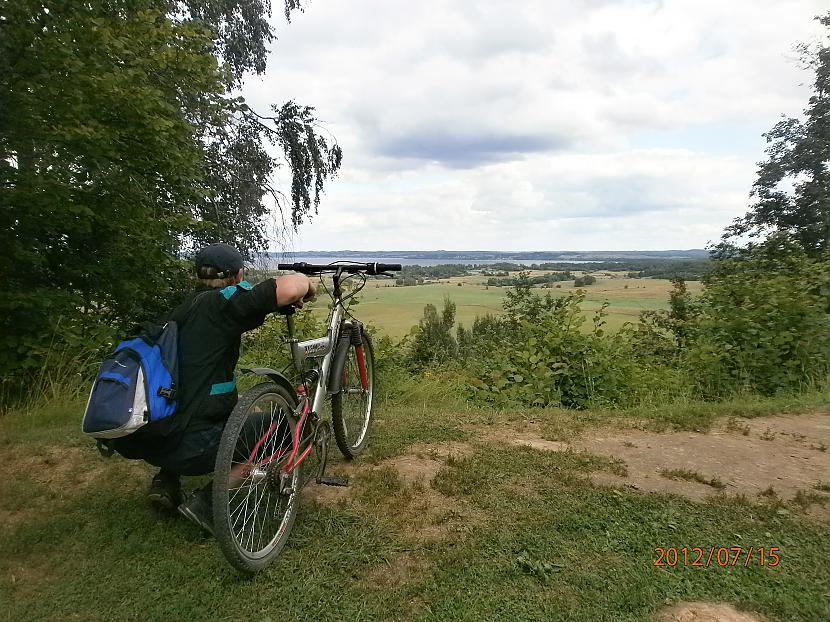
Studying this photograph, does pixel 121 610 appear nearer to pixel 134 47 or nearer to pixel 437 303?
pixel 134 47

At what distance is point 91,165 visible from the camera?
5.38 m

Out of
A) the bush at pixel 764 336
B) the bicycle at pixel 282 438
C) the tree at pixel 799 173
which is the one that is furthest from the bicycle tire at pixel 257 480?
the tree at pixel 799 173

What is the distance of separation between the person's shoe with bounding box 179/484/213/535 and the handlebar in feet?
4.78

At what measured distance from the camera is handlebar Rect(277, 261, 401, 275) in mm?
3369

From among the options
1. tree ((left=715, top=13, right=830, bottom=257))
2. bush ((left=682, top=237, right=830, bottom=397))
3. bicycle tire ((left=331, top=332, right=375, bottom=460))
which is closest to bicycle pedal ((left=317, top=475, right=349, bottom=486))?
bicycle tire ((left=331, top=332, right=375, bottom=460))

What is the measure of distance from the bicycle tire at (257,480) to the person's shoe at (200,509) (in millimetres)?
116

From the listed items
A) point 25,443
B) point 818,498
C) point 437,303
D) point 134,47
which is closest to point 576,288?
point 818,498

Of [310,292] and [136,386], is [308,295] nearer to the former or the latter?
[310,292]

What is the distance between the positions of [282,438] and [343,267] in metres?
1.20

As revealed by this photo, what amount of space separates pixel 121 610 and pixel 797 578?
3059mm

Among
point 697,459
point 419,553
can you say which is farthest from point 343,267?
point 697,459

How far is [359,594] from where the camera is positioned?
229 centimetres

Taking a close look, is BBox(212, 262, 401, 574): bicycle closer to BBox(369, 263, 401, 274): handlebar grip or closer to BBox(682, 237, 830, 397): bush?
BBox(369, 263, 401, 274): handlebar grip

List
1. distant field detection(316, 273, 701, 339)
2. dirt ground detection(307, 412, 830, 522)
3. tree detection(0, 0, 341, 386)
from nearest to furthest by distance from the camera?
dirt ground detection(307, 412, 830, 522) → tree detection(0, 0, 341, 386) → distant field detection(316, 273, 701, 339)
